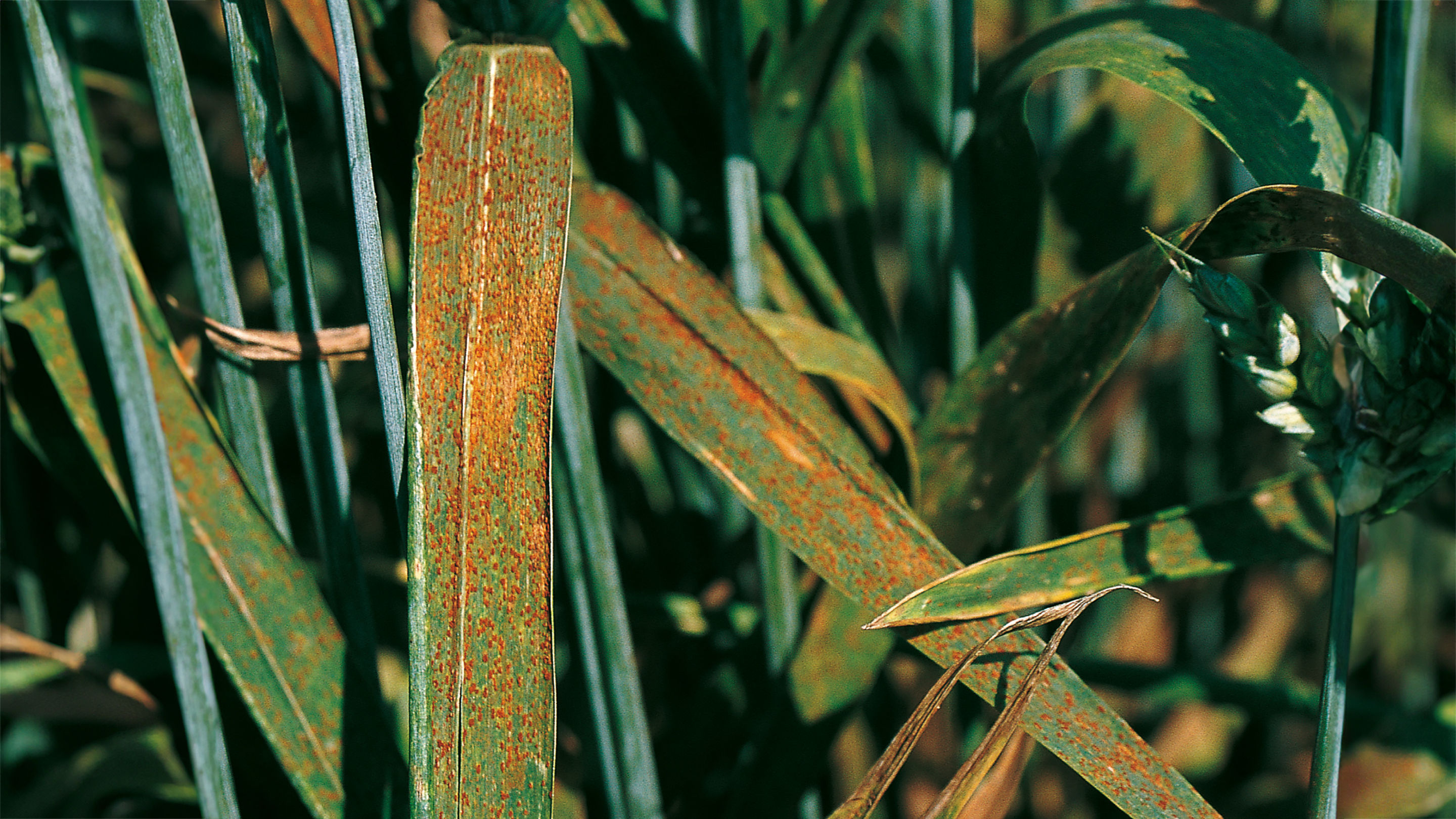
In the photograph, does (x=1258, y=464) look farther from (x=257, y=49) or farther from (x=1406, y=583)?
(x=257, y=49)

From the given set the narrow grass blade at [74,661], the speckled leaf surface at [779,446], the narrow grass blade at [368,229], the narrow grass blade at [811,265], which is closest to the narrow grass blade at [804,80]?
the narrow grass blade at [811,265]

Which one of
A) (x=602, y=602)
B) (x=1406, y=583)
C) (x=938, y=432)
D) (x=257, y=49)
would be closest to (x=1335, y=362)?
(x=938, y=432)

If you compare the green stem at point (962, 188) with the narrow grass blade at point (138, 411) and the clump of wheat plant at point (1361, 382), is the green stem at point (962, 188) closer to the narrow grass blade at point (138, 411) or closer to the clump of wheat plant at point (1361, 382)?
the clump of wheat plant at point (1361, 382)

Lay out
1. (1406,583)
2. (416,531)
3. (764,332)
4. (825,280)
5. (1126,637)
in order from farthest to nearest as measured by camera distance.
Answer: (1406,583), (1126,637), (825,280), (764,332), (416,531)

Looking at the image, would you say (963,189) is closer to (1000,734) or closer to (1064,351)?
(1064,351)

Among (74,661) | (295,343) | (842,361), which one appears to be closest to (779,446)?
(842,361)

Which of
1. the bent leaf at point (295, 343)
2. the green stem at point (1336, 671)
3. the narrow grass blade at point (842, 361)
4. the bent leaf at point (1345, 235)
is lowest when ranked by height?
the green stem at point (1336, 671)
